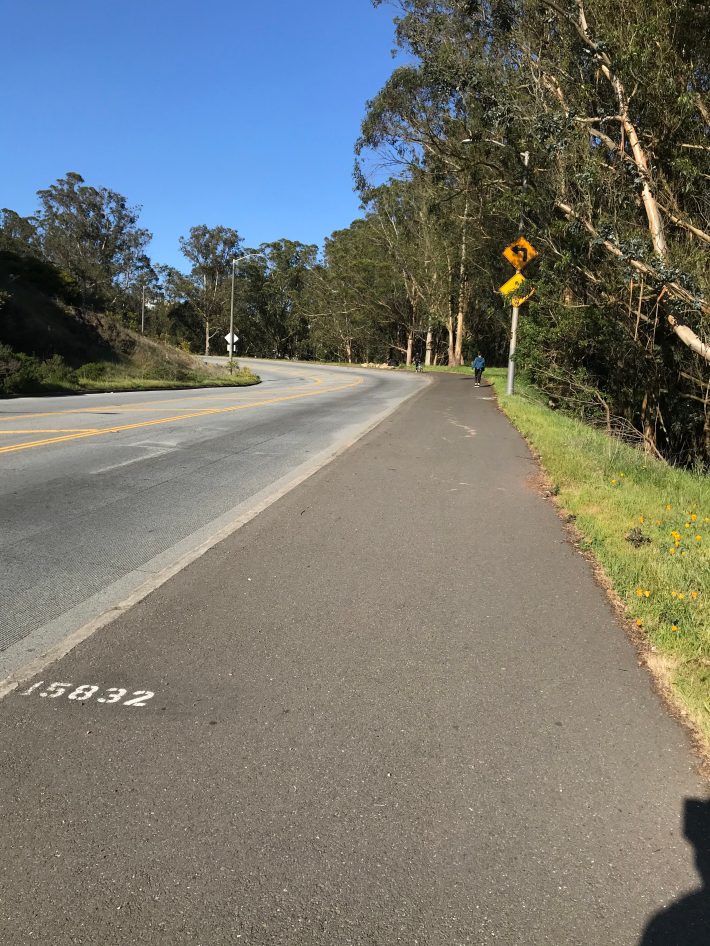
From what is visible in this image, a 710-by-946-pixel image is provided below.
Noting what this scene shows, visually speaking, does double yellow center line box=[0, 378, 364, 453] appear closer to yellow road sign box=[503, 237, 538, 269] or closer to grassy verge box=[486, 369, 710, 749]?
grassy verge box=[486, 369, 710, 749]

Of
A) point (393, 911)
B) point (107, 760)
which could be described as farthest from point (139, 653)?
Answer: point (393, 911)

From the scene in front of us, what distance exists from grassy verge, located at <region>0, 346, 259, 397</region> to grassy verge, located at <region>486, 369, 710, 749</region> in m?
18.0

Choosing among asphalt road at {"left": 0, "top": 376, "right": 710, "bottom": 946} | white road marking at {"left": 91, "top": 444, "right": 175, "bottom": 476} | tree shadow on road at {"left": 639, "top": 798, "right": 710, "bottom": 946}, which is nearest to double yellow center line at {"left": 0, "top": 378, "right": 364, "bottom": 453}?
white road marking at {"left": 91, "top": 444, "right": 175, "bottom": 476}

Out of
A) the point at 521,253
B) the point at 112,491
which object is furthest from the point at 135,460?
the point at 521,253

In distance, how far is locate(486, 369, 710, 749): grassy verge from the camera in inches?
151

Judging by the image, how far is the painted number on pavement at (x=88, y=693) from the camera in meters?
3.37

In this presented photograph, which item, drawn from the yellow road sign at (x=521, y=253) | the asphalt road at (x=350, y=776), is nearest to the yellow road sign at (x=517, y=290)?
the yellow road sign at (x=521, y=253)

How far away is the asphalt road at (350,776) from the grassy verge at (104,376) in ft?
65.8

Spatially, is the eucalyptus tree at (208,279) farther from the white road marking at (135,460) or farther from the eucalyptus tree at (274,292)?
the white road marking at (135,460)

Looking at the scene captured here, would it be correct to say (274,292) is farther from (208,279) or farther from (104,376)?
(104,376)

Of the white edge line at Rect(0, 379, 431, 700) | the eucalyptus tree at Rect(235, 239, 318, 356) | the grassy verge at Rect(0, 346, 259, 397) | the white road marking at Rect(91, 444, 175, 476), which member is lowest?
the white edge line at Rect(0, 379, 431, 700)

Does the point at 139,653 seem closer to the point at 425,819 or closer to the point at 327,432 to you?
the point at 425,819

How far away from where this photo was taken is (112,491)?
26.3 feet

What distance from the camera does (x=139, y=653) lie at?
388cm
